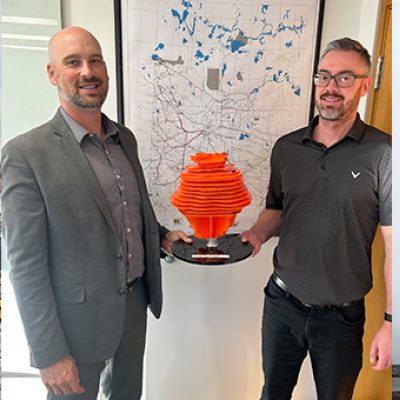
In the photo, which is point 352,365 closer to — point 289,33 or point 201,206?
point 201,206

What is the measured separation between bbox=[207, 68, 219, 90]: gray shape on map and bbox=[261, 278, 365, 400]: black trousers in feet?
3.66

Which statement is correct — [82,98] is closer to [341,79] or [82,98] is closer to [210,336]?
[341,79]

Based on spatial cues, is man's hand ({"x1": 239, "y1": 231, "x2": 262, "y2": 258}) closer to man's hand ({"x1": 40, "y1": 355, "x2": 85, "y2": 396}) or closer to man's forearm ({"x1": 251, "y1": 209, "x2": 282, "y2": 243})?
man's forearm ({"x1": 251, "y1": 209, "x2": 282, "y2": 243})

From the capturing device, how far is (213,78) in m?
1.80

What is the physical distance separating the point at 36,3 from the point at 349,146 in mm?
1601

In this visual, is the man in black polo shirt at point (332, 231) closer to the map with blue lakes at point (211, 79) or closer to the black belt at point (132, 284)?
the map with blue lakes at point (211, 79)

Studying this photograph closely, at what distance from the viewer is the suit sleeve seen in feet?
3.53

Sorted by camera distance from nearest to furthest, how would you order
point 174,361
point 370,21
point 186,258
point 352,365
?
point 186,258
point 352,365
point 370,21
point 174,361

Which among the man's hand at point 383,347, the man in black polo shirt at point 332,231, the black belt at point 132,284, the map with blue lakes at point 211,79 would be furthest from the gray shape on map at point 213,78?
the man's hand at point 383,347

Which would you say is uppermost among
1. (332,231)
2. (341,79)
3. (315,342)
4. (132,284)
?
(341,79)

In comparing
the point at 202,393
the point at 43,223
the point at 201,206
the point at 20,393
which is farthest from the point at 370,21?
the point at 20,393

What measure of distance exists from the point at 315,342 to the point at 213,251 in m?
0.65

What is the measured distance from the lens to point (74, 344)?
1.26m

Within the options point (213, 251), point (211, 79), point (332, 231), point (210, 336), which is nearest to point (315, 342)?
point (332, 231)
